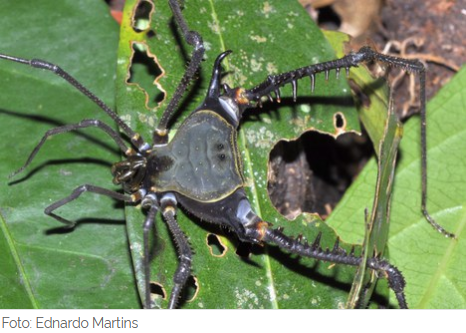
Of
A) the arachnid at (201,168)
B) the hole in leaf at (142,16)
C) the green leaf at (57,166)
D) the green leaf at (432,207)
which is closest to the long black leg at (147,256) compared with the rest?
the arachnid at (201,168)

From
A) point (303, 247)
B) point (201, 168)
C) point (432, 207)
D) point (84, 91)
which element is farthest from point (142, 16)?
point (432, 207)

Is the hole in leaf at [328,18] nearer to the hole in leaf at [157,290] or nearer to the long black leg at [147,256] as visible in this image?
the long black leg at [147,256]

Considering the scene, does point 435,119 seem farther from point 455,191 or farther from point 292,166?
point 292,166

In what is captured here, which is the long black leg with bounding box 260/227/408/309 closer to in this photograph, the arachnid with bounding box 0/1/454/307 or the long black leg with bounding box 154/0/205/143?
the arachnid with bounding box 0/1/454/307

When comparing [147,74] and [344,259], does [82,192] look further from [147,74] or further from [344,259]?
[344,259]

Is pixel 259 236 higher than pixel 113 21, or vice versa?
pixel 113 21

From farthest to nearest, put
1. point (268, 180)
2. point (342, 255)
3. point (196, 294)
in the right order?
point (268, 180)
point (196, 294)
point (342, 255)

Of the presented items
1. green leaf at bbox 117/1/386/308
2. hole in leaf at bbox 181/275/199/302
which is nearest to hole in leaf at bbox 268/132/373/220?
green leaf at bbox 117/1/386/308

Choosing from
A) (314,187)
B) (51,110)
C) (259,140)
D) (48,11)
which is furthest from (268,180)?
(48,11)
